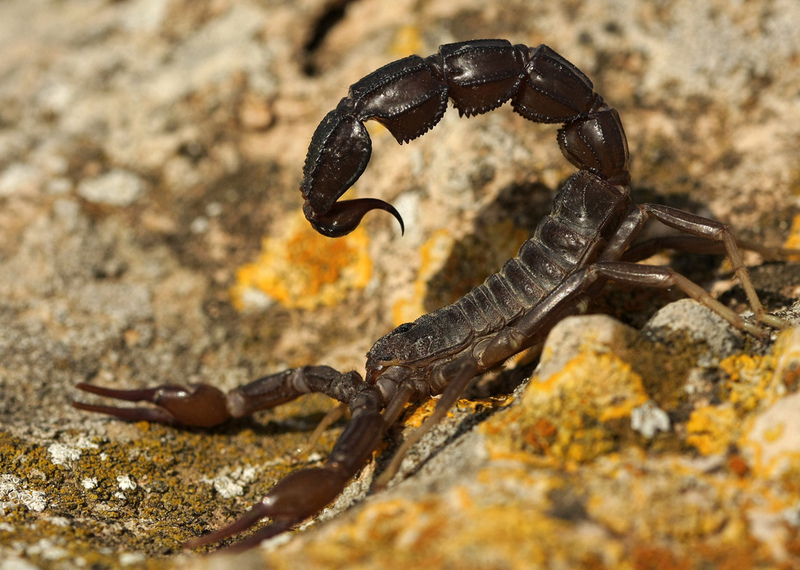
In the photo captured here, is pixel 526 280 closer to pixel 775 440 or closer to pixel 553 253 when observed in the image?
pixel 553 253

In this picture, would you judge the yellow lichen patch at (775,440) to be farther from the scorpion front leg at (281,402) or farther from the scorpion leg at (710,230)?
the scorpion front leg at (281,402)

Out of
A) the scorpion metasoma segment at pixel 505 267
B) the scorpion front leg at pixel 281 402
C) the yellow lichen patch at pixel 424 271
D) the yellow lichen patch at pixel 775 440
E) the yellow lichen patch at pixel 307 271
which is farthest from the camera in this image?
the yellow lichen patch at pixel 307 271

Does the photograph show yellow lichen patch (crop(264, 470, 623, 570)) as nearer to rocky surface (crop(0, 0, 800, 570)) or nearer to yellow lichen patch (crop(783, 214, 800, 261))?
rocky surface (crop(0, 0, 800, 570))

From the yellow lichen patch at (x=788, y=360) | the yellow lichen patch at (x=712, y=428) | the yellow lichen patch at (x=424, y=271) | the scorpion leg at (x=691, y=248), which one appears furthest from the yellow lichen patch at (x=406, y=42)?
the yellow lichen patch at (x=712, y=428)

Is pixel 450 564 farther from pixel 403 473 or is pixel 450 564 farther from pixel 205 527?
pixel 205 527

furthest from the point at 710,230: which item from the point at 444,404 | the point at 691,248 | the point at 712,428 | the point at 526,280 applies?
the point at 444,404

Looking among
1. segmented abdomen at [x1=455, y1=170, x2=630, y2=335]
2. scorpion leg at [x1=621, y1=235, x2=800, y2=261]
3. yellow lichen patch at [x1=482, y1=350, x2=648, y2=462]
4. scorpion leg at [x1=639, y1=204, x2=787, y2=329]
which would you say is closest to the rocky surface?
yellow lichen patch at [x1=482, y1=350, x2=648, y2=462]
